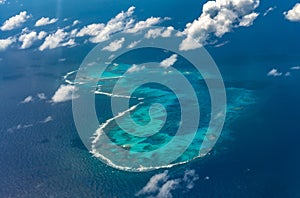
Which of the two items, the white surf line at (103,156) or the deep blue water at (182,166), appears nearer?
the deep blue water at (182,166)

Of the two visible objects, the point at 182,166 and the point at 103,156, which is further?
the point at 103,156

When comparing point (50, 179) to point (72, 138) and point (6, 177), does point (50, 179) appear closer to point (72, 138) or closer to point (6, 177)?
point (6, 177)

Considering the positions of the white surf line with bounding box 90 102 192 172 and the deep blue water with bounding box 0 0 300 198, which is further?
the white surf line with bounding box 90 102 192 172

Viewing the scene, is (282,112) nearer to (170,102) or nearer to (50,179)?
(170,102)

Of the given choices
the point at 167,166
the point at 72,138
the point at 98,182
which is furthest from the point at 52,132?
the point at 167,166

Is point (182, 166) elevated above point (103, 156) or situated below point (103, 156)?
below

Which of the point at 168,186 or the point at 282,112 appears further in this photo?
the point at 282,112

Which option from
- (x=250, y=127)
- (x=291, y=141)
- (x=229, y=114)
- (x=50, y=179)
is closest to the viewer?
(x=50, y=179)

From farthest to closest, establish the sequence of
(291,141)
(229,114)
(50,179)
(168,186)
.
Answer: (229,114) → (291,141) → (50,179) → (168,186)

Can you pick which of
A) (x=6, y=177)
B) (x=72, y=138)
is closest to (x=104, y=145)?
(x=72, y=138)

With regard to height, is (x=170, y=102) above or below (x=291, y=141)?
above
